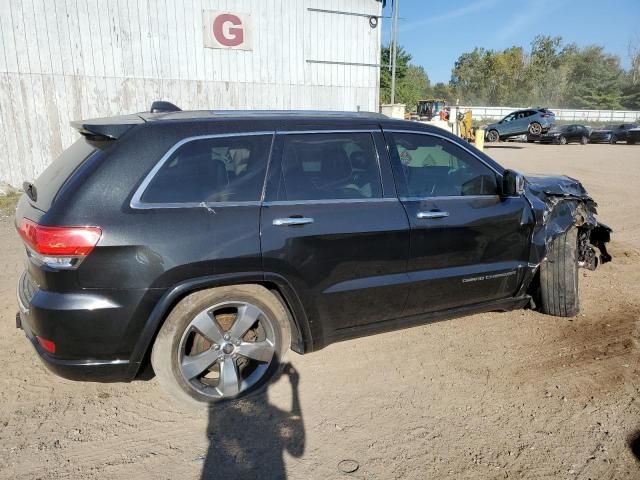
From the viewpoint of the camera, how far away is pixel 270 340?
3.07 metres

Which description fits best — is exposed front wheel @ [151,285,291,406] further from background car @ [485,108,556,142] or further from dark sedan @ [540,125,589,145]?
dark sedan @ [540,125,589,145]

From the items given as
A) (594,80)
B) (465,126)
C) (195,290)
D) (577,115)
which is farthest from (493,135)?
(594,80)

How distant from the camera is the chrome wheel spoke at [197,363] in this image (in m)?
2.87

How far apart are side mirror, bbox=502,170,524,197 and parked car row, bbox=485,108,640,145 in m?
26.9

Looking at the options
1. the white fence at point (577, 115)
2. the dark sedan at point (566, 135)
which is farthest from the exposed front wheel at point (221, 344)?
the white fence at point (577, 115)

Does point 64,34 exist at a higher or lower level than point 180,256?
higher

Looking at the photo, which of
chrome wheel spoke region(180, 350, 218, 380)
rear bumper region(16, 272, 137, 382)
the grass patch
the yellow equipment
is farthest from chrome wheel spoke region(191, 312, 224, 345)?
the yellow equipment

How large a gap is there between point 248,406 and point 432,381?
1278mm

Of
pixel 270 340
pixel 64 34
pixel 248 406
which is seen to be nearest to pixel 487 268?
pixel 270 340

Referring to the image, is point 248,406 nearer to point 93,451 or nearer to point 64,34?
point 93,451

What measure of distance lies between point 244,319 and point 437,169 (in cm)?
187

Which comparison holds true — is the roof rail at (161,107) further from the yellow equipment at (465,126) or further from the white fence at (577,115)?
the white fence at (577,115)

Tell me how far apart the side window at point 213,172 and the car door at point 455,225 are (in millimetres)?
1022

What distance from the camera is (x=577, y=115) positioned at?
53.4 m
